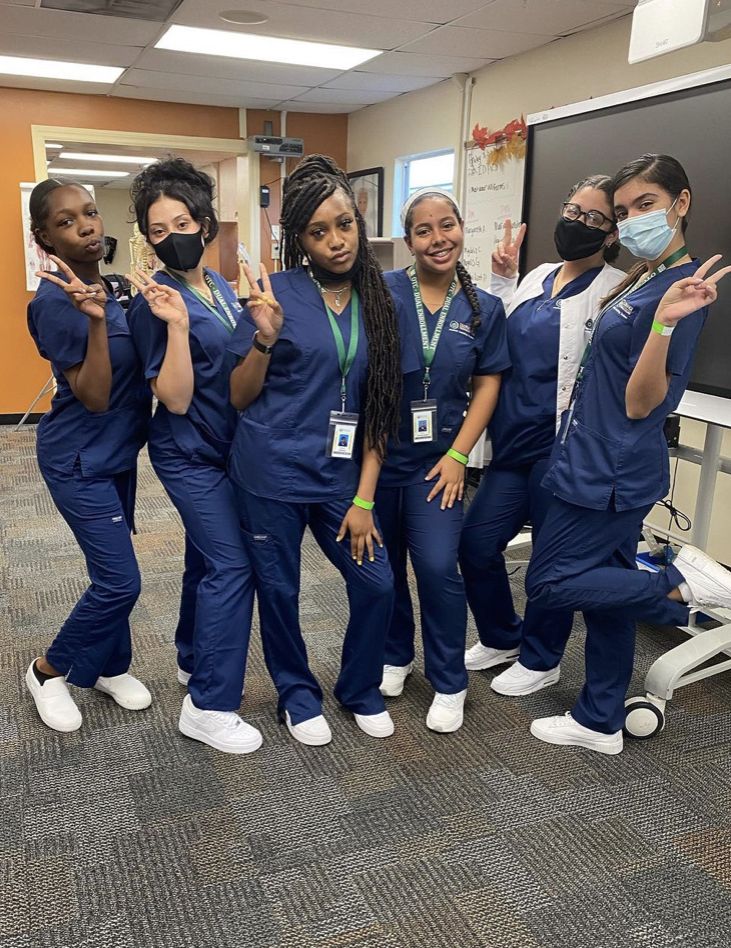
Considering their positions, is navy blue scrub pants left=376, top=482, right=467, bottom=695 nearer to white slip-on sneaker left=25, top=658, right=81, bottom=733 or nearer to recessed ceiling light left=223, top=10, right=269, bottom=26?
white slip-on sneaker left=25, top=658, right=81, bottom=733

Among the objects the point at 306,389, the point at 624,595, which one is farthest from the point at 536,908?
the point at 306,389

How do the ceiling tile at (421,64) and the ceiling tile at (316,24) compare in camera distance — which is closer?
the ceiling tile at (316,24)

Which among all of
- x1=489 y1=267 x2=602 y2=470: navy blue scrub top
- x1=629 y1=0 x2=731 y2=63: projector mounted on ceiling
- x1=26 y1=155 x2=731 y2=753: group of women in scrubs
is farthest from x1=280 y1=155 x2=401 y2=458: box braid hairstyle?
x1=629 y1=0 x2=731 y2=63: projector mounted on ceiling

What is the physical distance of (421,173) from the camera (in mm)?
5906

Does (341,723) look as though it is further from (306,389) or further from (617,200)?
(617,200)

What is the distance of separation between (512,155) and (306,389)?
3.36m

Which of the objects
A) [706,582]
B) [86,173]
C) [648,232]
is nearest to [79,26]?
[648,232]

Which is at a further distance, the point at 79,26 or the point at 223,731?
the point at 79,26

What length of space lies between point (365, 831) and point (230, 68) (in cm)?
461

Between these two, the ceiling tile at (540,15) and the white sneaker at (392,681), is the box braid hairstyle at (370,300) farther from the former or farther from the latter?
the ceiling tile at (540,15)

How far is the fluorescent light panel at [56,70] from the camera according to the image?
4.91 m

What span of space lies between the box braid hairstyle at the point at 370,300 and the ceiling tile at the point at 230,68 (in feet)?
10.8

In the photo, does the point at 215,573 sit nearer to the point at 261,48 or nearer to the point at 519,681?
the point at 519,681

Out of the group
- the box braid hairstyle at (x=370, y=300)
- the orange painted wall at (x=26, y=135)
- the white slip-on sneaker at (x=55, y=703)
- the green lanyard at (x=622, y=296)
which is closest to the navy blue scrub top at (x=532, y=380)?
the green lanyard at (x=622, y=296)
